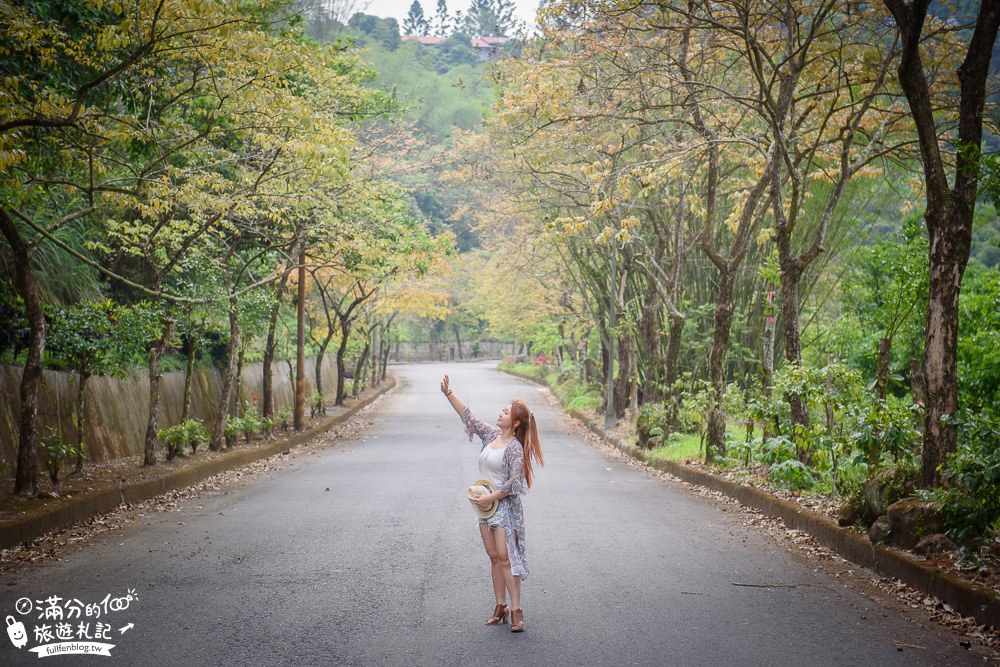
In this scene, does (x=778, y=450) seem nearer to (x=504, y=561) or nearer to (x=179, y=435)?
(x=504, y=561)

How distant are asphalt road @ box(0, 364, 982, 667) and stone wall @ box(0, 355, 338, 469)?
3284mm

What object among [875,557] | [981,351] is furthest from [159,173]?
[981,351]

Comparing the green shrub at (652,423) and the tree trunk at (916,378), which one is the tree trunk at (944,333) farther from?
the green shrub at (652,423)

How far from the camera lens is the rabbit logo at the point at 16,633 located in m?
5.68

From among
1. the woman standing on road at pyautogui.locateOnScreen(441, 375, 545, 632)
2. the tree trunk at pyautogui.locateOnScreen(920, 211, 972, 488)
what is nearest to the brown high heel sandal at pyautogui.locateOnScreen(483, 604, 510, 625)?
the woman standing on road at pyautogui.locateOnScreen(441, 375, 545, 632)

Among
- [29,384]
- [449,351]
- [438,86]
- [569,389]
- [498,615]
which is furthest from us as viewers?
[449,351]

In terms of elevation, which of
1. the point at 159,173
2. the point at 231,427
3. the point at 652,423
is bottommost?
the point at 231,427

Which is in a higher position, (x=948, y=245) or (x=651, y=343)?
(x=948, y=245)

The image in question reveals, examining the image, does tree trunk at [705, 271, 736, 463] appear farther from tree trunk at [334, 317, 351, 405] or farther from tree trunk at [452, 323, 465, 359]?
tree trunk at [452, 323, 465, 359]

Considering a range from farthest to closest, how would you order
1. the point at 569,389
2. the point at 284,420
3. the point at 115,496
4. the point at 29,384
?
the point at 569,389, the point at 284,420, the point at 115,496, the point at 29,384

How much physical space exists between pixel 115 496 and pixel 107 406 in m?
5.60

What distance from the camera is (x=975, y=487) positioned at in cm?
636

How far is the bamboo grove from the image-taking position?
372 inches

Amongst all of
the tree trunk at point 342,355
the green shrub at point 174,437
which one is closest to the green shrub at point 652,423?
the green shrub at point 174,437
